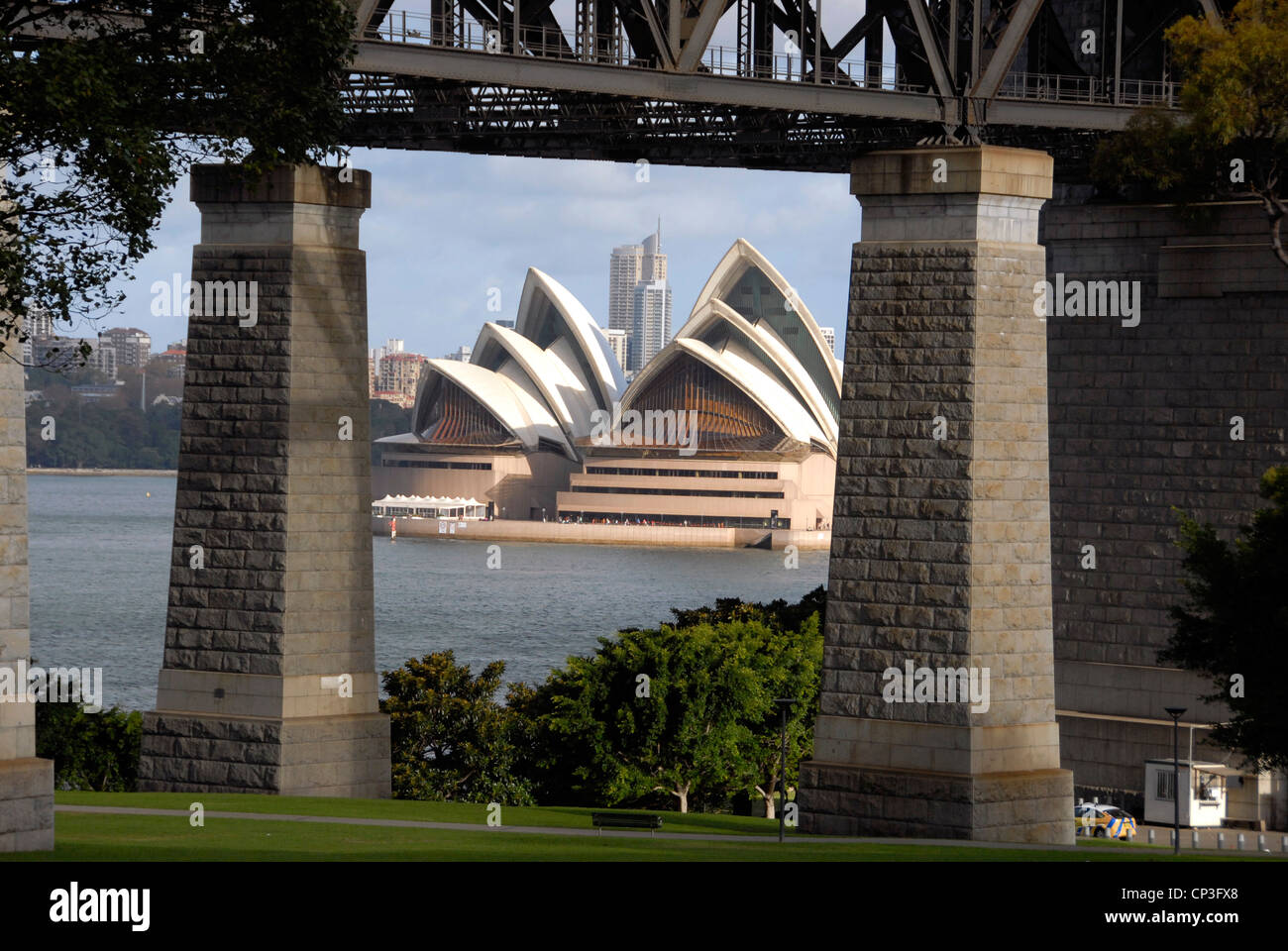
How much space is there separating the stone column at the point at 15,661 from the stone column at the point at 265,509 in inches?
356

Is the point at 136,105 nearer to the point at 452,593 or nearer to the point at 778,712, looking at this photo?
the point at 778,712

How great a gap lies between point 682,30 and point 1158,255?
10417 millimetres

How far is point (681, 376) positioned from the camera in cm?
14200

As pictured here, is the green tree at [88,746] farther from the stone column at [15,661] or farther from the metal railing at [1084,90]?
the metal railing at [1084,90]

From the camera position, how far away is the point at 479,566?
12469 centimetres

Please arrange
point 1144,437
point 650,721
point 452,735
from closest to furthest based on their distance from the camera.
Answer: point 1144,437 → point 452,735 → point 650,721

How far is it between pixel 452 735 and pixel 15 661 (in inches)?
660

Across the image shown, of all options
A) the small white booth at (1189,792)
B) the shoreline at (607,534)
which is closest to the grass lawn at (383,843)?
the small white booth at (1189,792)

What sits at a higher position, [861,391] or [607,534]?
[607,534]

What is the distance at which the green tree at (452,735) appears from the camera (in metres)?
33.4

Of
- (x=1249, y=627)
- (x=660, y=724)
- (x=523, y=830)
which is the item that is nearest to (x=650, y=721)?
(x=660, y=724)

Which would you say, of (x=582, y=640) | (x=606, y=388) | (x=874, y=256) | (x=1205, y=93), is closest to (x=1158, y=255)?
(x=1205, y=93)

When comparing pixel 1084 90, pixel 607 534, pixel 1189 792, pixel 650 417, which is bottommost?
pixel 1189 792

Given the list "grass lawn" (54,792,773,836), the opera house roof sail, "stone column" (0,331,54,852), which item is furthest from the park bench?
the opera house roof sail
